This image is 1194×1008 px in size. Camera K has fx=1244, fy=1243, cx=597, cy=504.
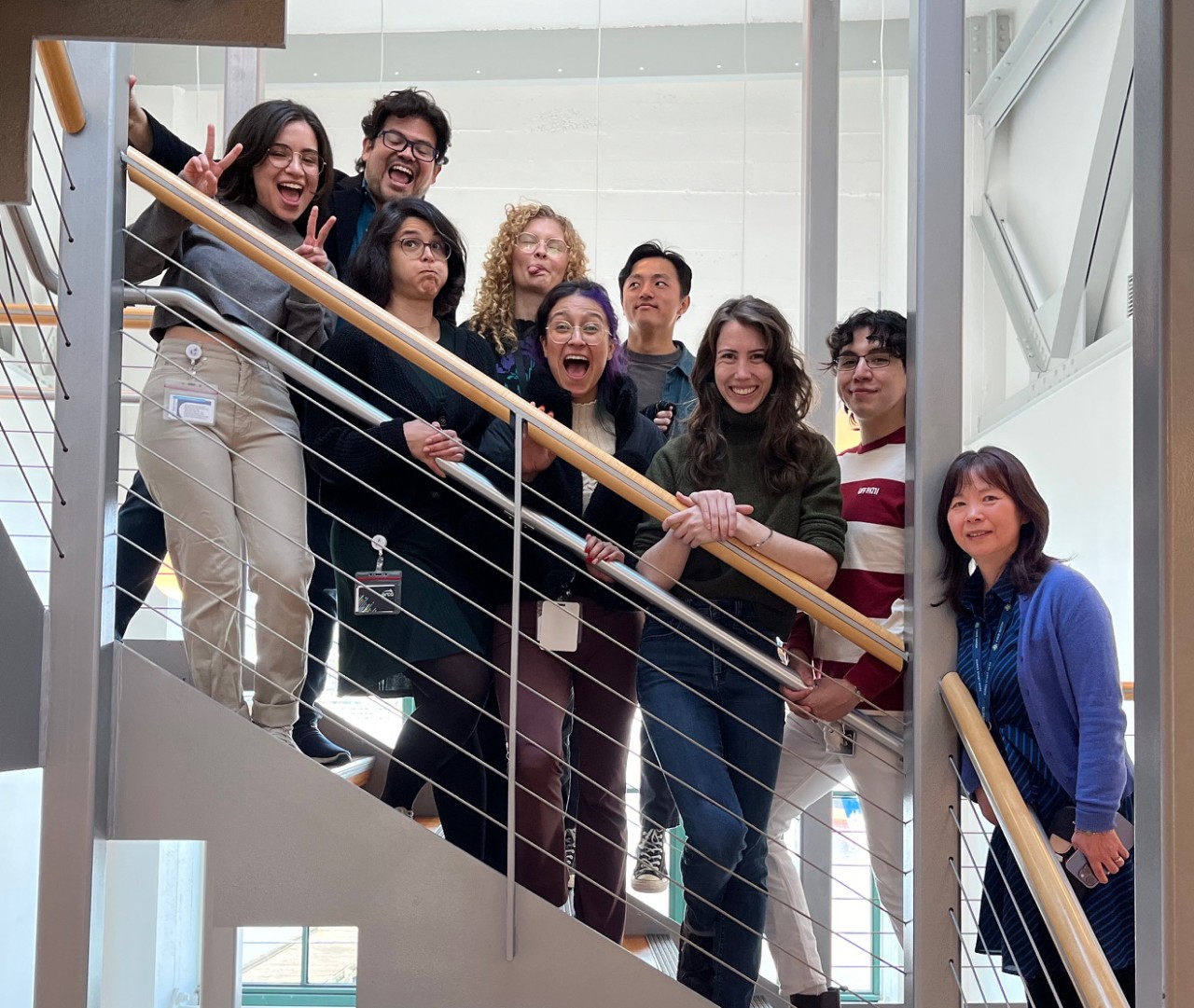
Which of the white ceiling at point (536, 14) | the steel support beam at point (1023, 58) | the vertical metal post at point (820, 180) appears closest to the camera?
the vertical metal post at point (820, 180)

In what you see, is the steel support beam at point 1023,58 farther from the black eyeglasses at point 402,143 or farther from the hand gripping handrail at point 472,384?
the hand gripping handrail at point 472,384

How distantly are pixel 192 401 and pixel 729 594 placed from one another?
3.03 feet

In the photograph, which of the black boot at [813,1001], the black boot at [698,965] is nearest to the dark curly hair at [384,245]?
the black boot at [698,965]

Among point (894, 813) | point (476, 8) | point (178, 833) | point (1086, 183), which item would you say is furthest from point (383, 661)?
point (476, 8)

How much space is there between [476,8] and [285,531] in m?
4.03

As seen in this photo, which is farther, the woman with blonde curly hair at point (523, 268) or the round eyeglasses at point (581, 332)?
the woman with blonde curly hair at point (523, 268)

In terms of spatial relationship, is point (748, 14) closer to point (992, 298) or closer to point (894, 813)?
point (992, 298)

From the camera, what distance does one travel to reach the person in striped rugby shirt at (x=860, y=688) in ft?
6.65

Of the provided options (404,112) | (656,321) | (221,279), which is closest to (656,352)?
(656,321)

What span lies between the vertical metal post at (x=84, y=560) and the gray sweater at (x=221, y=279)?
0.30ft

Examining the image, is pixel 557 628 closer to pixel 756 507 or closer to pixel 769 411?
pixel 756 507

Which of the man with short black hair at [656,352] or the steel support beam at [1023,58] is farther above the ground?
the steel support beam at [1023,58]

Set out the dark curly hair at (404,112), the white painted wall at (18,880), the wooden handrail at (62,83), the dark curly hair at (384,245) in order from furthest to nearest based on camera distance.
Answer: the white painted wall at (18,880) → the dark curly hair at (404,112) → the dark curly hair at (384,245) → the wooden handrail at (62,83)

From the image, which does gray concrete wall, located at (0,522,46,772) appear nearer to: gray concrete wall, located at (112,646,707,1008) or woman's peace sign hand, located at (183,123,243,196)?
gray concrete wall, located at (112,646,707,1008)
